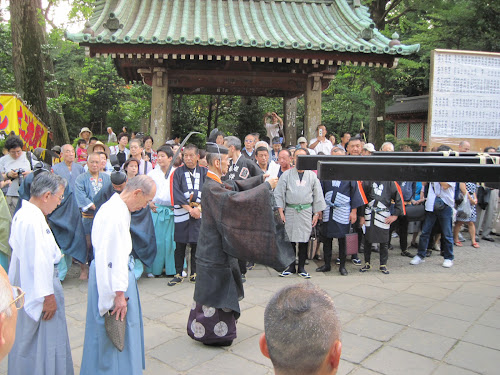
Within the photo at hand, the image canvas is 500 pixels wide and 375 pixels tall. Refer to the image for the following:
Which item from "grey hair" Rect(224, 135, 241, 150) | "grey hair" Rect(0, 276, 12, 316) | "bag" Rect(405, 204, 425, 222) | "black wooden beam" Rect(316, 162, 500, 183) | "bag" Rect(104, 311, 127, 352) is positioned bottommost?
"bag" Rect(104, 311, 127, 352)

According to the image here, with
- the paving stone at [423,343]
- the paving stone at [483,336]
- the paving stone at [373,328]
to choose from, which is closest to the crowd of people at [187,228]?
the paving stone at [373,328]

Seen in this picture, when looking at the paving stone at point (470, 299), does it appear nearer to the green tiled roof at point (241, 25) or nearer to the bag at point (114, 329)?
the bag at point (114, 329)

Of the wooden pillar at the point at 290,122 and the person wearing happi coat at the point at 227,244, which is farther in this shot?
the wooden pillar at the point at 290,122

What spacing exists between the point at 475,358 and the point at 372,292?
1720 millimetres

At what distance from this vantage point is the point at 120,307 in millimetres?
2762

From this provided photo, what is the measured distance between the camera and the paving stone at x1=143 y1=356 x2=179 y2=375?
132 inches

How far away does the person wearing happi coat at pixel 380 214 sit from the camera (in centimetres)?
613

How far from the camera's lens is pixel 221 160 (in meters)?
3.79

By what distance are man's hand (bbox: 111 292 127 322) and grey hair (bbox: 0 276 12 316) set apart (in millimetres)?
1449

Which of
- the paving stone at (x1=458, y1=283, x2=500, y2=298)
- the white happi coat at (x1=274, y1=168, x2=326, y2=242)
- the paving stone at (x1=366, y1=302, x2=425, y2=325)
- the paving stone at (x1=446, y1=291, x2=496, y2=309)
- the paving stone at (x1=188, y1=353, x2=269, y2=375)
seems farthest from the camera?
the white happi coat at (x1=274, y1=168, x2=326, y2=242)

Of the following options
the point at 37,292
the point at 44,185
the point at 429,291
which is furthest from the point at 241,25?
the point at 37,292

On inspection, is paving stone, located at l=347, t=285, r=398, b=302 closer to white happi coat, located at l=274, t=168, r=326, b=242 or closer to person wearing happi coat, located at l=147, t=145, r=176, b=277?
white happi coat, located at l=274, t=168, r=326, b=242

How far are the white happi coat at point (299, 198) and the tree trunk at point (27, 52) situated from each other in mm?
7210

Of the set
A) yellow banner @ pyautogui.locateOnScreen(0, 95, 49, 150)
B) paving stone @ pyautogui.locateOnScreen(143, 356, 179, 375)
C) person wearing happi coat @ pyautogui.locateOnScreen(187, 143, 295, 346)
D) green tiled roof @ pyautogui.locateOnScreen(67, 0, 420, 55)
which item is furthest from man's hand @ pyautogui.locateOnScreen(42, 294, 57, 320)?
yellow banner @ pyautogui.locateOnScreen(0, 95, 49, 150)
